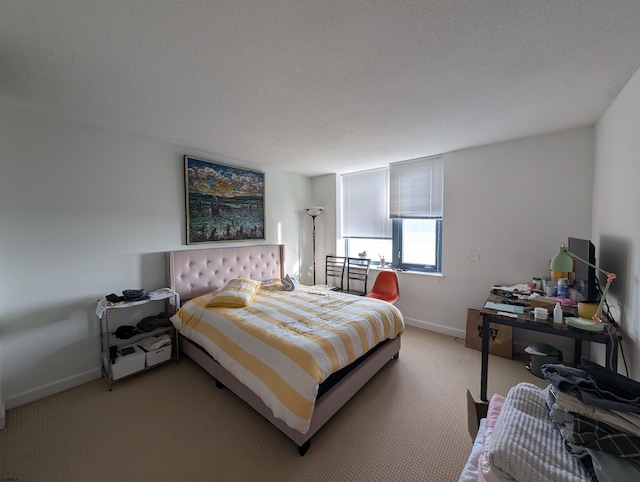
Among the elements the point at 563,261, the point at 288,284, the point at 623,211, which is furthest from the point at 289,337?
the point at 623,211

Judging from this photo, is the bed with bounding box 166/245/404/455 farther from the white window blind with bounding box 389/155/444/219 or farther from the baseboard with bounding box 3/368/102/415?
the white window blind with bounding box 389/155/444/219

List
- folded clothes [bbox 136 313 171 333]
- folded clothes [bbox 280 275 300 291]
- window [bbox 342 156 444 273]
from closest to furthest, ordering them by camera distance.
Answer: folded clothes [bbox 136 313 171 333], folded clothes [bbox 280 275 300 291], window [bbox 342 156 444 273]

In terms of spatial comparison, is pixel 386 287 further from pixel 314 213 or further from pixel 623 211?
pixel 623 211

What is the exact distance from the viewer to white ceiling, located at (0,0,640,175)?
118 centimetres

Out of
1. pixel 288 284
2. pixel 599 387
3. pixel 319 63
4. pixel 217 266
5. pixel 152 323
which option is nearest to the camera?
pixel 599 387

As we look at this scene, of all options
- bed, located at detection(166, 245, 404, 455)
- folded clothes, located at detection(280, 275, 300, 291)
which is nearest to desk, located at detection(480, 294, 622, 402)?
bed, located at detection(166, 245, 404, 455)

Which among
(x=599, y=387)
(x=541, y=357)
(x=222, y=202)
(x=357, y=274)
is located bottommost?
(x=541, y=357)

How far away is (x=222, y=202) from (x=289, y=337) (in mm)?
2302

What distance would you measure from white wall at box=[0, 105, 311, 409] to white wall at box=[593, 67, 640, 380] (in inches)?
164

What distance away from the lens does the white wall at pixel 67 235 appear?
2.08 metres

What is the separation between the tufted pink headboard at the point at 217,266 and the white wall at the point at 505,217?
7.69 ft

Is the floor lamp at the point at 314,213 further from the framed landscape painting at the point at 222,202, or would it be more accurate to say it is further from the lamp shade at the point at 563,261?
the lamp shade at the point at 563,261

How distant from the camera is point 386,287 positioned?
3.75m

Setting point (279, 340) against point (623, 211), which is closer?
point (623, 211)
